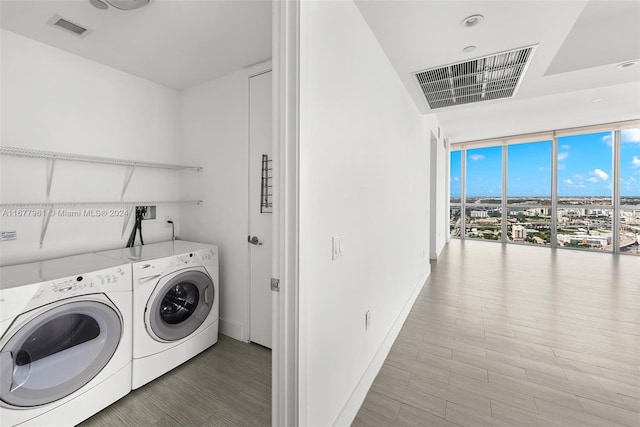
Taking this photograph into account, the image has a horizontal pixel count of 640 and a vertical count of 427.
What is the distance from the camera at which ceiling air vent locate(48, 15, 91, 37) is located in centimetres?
183

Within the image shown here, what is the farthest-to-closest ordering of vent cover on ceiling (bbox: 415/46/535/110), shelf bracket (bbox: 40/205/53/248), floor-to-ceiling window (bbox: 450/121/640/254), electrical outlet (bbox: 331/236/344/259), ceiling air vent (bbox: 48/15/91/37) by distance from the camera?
floor-to-ceiling window (bbox: 450/121/640/254) < vent cover on ceiling (bbox: 415/46/535/110) < shelf bracket (bbox: 40/205/53/248) < ceiling air vent (bbox: 48/15/91/37) < electrical outlet (bbox: 331/236/344/259)

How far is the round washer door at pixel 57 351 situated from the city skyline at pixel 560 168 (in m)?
8.19

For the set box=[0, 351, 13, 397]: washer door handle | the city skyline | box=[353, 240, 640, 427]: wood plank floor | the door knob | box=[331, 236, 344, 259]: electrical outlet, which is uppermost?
the city skyline

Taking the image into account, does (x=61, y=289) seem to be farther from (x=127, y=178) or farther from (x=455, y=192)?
(x=455, y=192)

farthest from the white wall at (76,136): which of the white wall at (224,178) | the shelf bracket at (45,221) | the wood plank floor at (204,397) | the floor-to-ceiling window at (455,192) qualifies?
the floor-to-ceiling window at (455,192)

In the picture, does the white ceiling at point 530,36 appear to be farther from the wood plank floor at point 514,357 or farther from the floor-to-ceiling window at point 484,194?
the floor-to-ceiling window at point 484,194

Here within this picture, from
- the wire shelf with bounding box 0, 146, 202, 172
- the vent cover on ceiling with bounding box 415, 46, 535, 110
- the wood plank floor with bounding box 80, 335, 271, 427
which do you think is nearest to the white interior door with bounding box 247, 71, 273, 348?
the wood plank floor with bounding box 80, 335, 271, 427

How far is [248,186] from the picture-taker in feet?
8.30

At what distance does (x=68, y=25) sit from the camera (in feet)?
6.21

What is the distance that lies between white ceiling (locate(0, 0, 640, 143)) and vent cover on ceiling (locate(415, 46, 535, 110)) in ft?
0.35

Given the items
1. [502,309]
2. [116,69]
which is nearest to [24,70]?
[116,69]

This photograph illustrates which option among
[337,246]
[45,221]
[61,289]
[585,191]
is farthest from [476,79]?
[585,191]

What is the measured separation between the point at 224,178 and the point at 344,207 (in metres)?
1.59

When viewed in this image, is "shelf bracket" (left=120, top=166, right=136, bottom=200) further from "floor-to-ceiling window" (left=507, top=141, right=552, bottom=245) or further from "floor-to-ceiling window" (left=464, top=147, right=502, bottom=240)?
"floor-to-ceiling window" (left=507, top=141, right=552, bottom=245)
